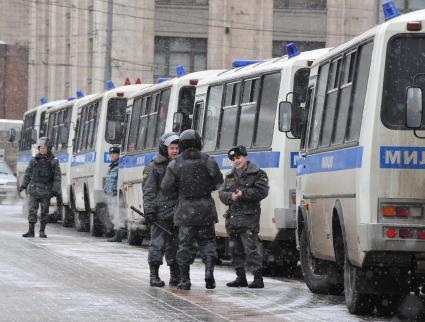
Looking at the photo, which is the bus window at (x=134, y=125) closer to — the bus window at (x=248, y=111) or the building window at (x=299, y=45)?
the bus window at (x=248, y=111)

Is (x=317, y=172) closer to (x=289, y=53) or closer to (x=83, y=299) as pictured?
(x=83, y=299)

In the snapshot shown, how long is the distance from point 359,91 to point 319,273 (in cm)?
362

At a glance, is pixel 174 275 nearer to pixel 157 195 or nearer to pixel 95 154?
pixel 157 195

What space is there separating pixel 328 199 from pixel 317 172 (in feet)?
2.61

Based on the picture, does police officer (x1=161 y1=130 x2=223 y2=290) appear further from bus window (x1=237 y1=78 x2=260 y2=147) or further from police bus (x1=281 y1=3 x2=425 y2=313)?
bus window (x1=237 y1=78 x2=260 y2=147)

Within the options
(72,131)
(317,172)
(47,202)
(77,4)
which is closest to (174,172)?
(317,172)

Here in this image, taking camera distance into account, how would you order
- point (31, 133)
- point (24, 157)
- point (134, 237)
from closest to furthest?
point (134, 237) → point (31, 133) → point (24, 157)

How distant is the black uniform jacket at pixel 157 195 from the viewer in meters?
17.8

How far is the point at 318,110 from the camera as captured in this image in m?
17.2

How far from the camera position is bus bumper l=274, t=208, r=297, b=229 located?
19.8m

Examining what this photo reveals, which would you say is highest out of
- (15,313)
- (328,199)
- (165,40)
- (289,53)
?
(165,40)

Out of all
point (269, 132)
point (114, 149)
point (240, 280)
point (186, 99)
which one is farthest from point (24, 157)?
point (240, 280)

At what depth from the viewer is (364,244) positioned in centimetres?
1378

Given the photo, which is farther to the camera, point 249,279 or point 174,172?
point 249,279
